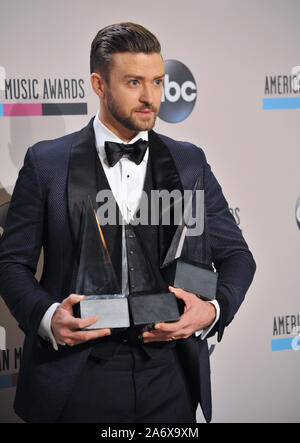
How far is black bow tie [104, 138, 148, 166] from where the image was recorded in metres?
1.45

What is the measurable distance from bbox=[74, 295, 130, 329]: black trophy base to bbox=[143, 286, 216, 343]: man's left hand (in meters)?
0.08

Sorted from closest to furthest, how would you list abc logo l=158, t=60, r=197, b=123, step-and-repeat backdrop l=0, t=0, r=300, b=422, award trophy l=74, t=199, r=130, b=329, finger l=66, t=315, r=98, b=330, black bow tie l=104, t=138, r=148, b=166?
finger l=66, t=315, r=98, b=330
award trophy l=74, t=199, r=130, b=329
black bow tie l=104, t=138, r=148, b=166
step-and-repeat backdrop l=0, t=0, r=300, b=422
abc logo l=158, t=60, r=197, b=123

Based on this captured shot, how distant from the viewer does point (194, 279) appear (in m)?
1.37

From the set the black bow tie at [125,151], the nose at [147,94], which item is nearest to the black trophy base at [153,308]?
the black bow tie at [125,151]

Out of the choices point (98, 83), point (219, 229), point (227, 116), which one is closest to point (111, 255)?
point (219, 229)

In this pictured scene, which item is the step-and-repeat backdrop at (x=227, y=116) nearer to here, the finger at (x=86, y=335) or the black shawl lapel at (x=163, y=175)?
the black shawl lapel at (x=163, y=175)

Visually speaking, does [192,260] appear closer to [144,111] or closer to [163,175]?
[163,175]

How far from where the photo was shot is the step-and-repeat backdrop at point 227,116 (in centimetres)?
194

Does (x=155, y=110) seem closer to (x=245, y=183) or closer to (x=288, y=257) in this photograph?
(x=245, y=183)

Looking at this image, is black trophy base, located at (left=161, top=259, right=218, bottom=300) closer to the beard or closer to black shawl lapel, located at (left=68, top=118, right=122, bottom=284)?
black shawl lapel, located at (left=68, top=118, right=122, bottom=284)

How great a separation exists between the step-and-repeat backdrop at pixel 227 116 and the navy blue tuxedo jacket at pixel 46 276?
1.65 ft

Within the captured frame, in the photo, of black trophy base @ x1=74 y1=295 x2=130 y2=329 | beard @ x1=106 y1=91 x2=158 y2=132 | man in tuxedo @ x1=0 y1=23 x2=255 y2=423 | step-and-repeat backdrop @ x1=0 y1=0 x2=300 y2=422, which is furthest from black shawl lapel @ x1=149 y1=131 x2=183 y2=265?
step-and-repeat backdrop @ x1=0 y1=0 x2=300 y2=422

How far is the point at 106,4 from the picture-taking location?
1995 mm

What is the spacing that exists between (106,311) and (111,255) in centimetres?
20
